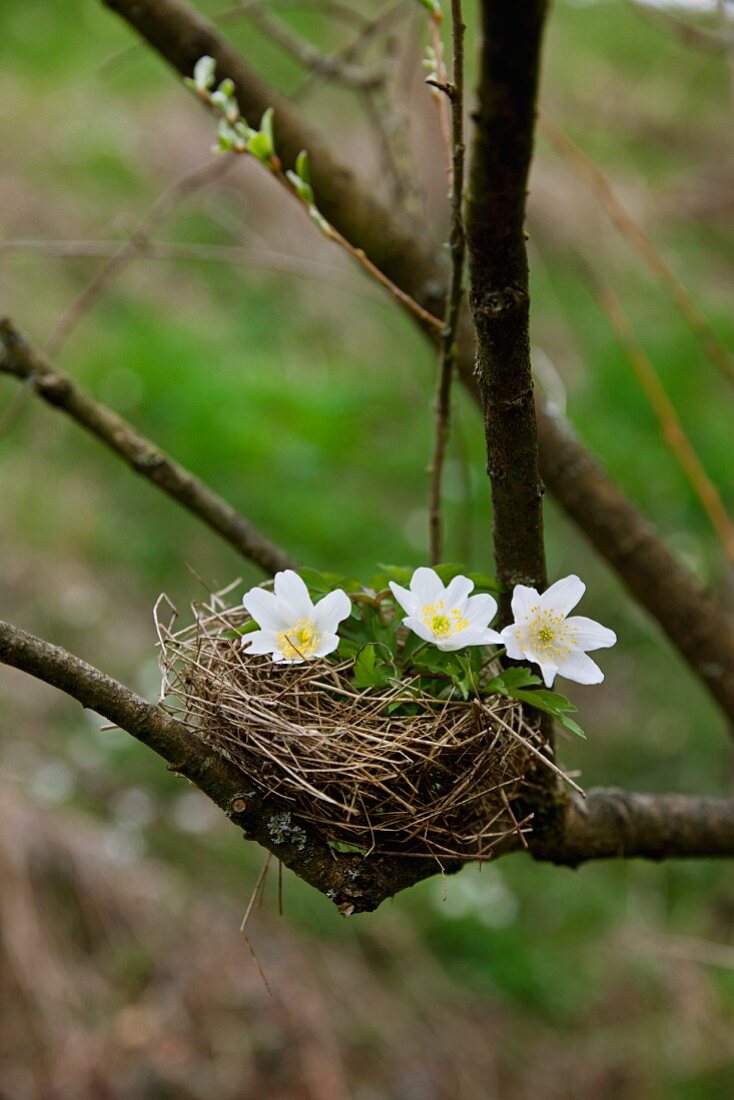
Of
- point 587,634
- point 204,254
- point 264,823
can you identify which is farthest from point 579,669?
point 204,254

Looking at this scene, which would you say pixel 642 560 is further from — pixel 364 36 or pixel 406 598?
pixel 364 36

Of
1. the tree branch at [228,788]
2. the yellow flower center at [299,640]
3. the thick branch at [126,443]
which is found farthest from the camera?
the thick branch at [126,443]

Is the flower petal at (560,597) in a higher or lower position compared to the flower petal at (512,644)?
higher

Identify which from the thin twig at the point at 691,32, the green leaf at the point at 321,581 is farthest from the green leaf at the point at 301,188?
the thin twig at the point at 691,32

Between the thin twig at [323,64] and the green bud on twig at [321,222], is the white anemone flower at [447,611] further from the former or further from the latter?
the thin twig at [323,64]

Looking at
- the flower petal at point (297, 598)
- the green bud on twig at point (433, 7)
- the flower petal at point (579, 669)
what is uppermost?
the green bud on twig at point (433, 7)

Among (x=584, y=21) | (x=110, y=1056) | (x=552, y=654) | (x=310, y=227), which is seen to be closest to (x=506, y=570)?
(x=552, y=654)

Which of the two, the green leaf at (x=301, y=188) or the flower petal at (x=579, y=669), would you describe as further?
the green leaf at (x=301, y=188)
